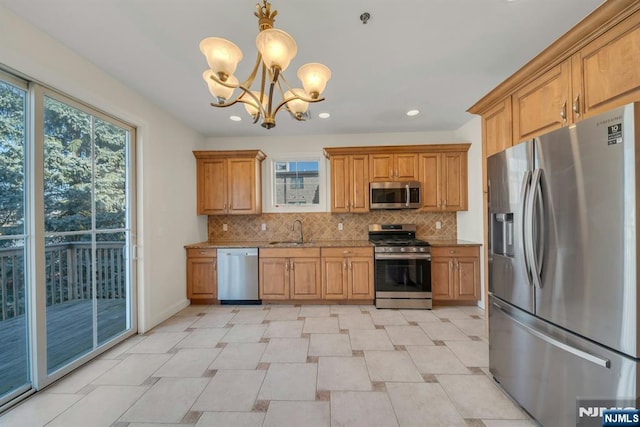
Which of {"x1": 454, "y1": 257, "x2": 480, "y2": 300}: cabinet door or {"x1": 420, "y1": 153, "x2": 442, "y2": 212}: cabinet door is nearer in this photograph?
{"x1": 454, "y1": 257, "x2": 480, "y2": 300}: cabinet door

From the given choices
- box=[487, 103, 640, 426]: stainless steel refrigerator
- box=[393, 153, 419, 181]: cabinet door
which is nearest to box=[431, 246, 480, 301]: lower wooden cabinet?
box=[393, 153, 419, 181]: cabinet door

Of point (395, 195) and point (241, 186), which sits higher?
point (241, 186)

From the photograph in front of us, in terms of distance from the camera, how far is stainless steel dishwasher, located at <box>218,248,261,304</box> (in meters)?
3.74

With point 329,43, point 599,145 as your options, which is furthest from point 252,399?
point 329,43

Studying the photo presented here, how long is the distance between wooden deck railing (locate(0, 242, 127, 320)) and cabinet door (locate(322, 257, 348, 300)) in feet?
8.02

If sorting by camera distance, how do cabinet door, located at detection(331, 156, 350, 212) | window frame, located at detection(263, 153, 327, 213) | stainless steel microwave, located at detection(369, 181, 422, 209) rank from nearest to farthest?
1. stainless steel microwave, located at detection(369, 181, 422, 209)
2. cabinet door, located at detection(331, 156, 350, 212)
3. window frame, located at detection(263, 153, 327, 213)

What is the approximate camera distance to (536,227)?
148 cm

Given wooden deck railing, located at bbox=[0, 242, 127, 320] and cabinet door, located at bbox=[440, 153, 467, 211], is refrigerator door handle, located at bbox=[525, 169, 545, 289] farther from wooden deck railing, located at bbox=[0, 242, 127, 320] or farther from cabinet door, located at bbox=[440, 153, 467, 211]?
wooden deck railing, located at bbox=[0, 242, 127, 320]

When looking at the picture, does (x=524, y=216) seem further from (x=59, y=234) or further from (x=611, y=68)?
(x=59, y=234)

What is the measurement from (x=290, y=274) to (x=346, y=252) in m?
0.89

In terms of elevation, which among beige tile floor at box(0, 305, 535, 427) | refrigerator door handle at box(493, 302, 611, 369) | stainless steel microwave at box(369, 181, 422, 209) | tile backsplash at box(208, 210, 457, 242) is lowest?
beige tile floor at box(0, 305, 535, 427)

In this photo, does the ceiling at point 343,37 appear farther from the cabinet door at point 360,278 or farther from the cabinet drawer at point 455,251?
the cabinet door at point 360,278

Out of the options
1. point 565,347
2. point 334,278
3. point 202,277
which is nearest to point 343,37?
point 565,347

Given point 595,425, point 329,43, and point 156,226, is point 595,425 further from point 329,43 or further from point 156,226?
point 156,226
